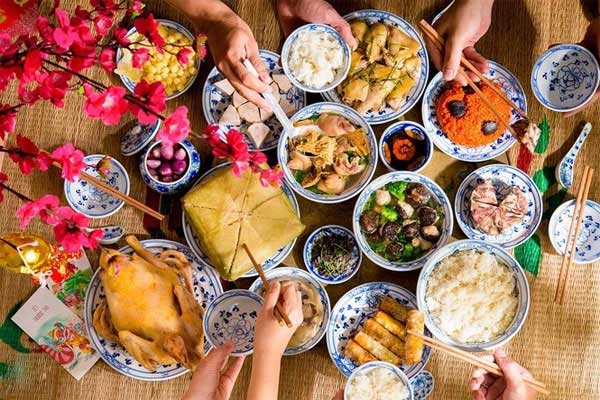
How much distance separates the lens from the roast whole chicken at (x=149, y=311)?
2764 mm

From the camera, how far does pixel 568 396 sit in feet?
10.1

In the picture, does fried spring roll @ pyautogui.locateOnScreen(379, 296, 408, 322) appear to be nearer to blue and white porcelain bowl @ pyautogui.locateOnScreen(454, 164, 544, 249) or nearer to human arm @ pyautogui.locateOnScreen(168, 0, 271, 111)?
blue and white porcelain bowl @ pyautogui.locateOnScreen(454, 164, 544, 249)

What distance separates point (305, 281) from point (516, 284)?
42.4 inches

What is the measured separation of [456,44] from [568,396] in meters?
1.94

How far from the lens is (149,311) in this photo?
2791 millimetres

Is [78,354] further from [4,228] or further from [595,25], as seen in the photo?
[595,25]

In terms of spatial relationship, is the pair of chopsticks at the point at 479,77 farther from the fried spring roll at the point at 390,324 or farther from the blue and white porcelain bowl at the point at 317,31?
the fried spring roll at the point at 390,324

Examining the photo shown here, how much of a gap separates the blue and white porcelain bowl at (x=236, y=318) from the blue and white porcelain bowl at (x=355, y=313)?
1.33 feet

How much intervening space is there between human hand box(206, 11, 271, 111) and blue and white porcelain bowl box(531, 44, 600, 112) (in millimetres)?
1438

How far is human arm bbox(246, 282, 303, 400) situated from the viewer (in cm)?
264

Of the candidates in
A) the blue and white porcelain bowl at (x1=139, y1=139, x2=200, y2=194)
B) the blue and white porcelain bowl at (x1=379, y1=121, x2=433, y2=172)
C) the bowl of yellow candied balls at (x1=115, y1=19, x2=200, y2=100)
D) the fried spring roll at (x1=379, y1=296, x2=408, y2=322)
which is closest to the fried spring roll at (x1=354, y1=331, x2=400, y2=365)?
the fried spring roll at (x1=379, y1=296, x2=408, y2=322)

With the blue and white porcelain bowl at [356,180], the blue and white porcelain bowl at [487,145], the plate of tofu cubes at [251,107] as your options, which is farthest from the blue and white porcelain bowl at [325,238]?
the blue and white porcelain bowl at [487,145]

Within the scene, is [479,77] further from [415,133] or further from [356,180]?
[356,180]

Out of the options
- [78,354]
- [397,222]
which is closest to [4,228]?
[78,354]
